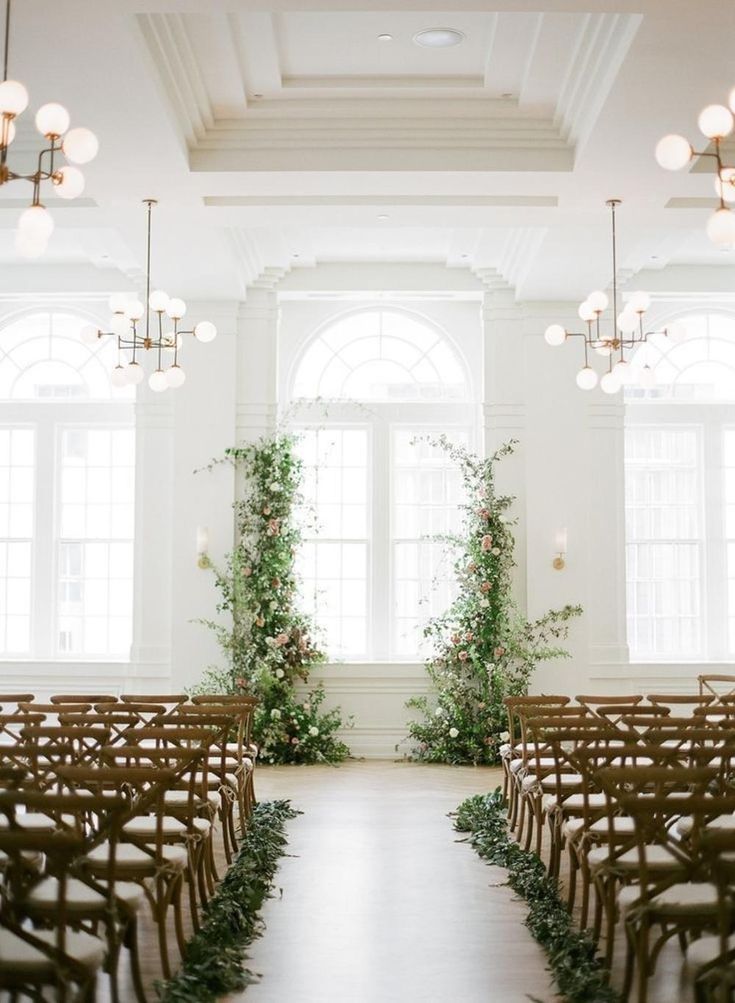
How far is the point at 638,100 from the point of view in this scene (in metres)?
6.55

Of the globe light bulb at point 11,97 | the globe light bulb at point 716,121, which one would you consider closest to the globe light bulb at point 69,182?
the globe light bulb at point 11,97

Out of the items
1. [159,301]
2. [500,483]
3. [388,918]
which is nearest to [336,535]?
[500,483]

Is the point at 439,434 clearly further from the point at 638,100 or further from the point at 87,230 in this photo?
the point at 638,100

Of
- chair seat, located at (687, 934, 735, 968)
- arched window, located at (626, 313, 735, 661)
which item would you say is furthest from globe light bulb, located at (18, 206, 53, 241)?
arched window, located at (626, 313, 735, 661)

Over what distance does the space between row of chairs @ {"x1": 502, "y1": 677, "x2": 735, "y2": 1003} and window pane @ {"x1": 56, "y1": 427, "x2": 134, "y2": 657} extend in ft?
19.6

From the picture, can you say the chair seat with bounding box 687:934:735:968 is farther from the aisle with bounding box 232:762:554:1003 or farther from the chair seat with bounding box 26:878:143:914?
the chair seat with bounding box 26:878:143:914

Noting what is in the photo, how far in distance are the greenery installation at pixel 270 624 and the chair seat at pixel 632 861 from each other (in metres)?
6.12

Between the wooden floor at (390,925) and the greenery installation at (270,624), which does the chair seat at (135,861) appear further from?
the greenery installation at (270,624)

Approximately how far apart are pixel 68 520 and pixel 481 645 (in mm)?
4887

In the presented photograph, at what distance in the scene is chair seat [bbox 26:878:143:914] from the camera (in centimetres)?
408

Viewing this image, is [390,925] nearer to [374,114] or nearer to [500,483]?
[374,114]

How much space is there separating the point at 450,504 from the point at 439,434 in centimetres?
80

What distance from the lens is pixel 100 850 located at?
5023mm

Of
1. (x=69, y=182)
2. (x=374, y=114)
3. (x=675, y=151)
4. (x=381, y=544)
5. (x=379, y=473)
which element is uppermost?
(x=374, y=114)
